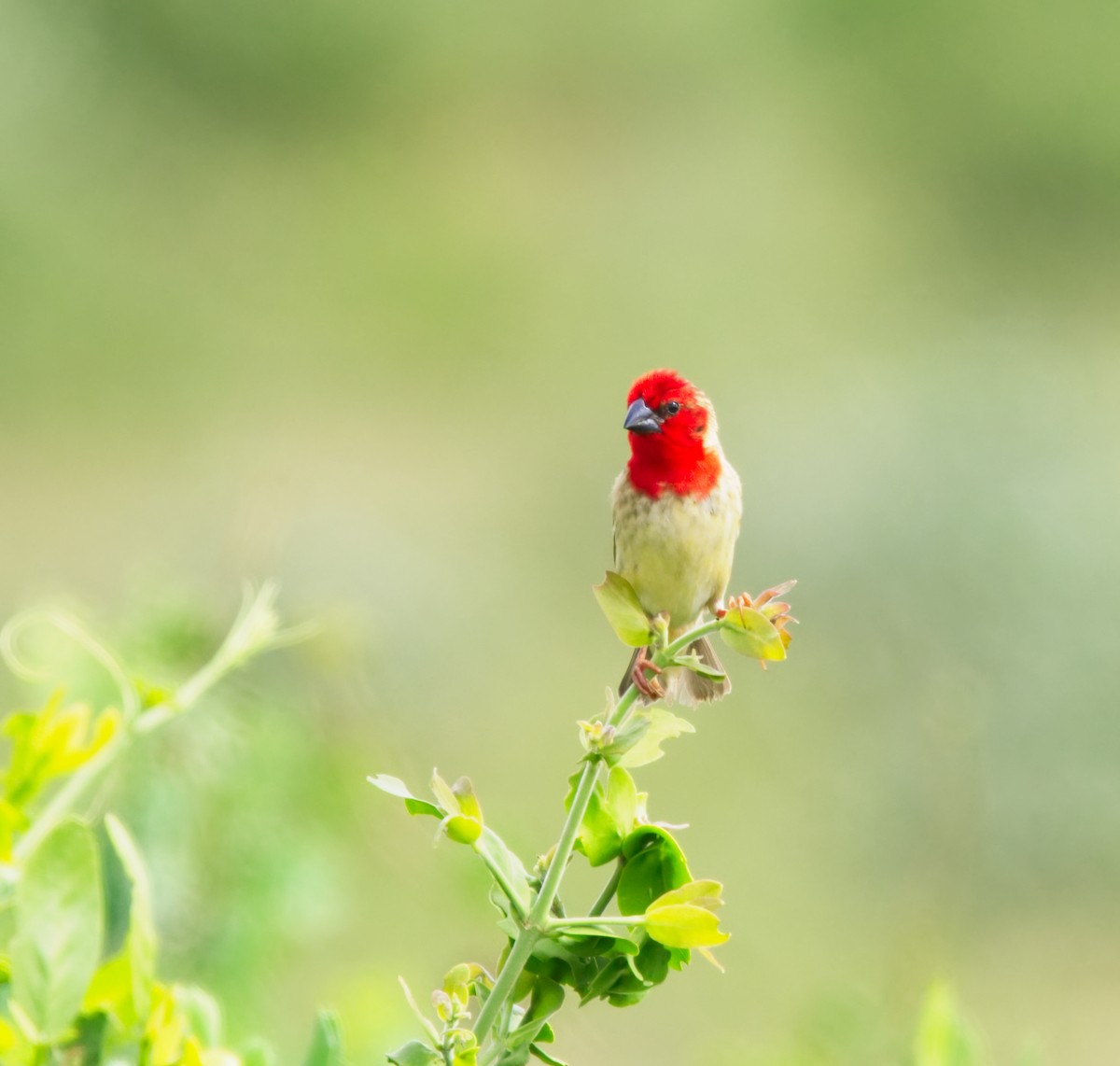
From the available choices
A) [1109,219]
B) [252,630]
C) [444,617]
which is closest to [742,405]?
[444,617]

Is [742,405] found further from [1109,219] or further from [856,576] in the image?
[1109,219]

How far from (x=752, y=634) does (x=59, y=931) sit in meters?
0.25

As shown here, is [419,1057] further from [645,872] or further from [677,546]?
[677,546]

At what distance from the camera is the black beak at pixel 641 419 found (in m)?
1.32

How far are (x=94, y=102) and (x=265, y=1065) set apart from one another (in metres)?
7.76

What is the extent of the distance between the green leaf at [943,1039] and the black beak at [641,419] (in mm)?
586

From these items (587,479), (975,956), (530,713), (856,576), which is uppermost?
(587,479)

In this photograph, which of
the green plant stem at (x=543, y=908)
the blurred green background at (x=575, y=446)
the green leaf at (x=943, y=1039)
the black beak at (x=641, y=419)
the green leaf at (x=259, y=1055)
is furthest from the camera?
the blurred green background at (x=575, y=446)

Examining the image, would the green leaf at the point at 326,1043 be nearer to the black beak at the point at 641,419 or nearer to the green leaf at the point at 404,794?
the green leaf at the point at 404,794

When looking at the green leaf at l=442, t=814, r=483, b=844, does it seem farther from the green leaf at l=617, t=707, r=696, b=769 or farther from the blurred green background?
the blurred green background

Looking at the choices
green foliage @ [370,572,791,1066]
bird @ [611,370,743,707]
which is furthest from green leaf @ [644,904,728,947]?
bird @ [611,370,743,707]

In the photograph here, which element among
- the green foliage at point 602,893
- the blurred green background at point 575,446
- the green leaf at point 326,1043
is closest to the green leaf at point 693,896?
the green foliage at point 602,893

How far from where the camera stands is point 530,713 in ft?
15.7

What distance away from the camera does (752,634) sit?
58 cm
